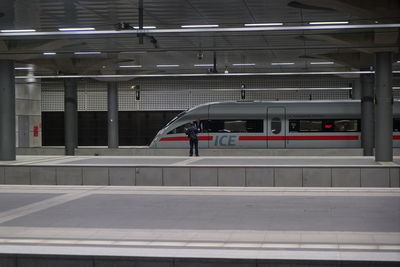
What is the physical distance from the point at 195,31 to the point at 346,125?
15.8 m

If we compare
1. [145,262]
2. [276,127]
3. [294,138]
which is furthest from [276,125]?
[145,262]

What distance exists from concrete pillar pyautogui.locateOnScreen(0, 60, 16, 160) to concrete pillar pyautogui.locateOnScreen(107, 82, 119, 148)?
35.5 feet

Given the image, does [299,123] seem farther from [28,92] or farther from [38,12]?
[28,92]

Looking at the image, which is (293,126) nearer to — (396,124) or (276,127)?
(276,127)

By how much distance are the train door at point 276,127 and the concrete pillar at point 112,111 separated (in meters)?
9.11

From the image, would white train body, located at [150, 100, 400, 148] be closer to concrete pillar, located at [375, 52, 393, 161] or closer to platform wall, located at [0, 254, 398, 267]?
concrete pillar, located at [375, 52, 393, 161]

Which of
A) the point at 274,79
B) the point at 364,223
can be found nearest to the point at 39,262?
the point at 364,223

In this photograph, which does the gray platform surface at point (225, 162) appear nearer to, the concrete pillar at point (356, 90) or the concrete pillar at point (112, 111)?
the concrete pillar at point (112, 111)

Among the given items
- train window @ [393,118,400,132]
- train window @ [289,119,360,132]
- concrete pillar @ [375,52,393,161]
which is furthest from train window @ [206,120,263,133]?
concrete pillar @ [375,52,393,161]

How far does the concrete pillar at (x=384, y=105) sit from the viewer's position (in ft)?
59.7

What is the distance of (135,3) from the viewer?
13703mm

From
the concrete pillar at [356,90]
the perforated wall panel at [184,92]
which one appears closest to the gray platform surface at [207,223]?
the concrete pillar at [356,90]

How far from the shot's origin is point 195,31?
12.0m

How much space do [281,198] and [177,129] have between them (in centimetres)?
1564
